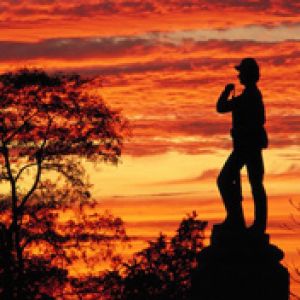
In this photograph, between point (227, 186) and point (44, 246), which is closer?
point (227, 186)

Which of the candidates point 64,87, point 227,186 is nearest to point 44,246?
point 64,87

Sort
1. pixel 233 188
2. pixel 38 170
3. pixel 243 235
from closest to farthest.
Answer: pixel 243 235 → pixel 233 188 → pixel 38 170

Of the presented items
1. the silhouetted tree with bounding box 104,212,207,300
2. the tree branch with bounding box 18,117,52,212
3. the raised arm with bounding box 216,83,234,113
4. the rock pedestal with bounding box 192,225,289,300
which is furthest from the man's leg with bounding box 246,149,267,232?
the silhouetted tree with bounding box 104,212,207,300

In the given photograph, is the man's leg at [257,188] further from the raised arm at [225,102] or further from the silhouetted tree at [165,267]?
the silhouetted tree at [165,267]

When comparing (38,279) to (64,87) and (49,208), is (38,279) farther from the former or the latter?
(64,87)

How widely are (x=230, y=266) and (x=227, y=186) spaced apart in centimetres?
165

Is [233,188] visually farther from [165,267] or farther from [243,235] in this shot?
[165,267]

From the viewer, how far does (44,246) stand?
49.9 meters

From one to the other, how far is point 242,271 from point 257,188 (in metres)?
1.70

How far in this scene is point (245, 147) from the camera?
29.1 metres

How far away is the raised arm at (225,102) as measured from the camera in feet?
94.6

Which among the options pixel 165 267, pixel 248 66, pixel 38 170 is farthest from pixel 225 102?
pixel 165 267

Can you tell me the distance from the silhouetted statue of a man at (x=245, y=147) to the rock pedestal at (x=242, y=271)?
0.35 meters

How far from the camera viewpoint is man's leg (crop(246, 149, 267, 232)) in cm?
2897
